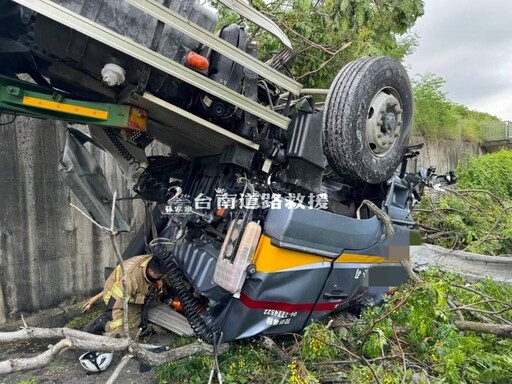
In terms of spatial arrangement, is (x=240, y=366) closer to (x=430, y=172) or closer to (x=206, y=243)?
(x=206, y=243)

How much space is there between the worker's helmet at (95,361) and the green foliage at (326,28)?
12.2 feet

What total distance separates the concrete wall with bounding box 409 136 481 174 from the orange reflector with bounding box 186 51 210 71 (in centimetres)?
708

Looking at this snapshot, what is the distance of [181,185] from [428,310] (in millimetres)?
1872

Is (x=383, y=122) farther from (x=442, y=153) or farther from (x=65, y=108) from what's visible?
(x=442, y=153)

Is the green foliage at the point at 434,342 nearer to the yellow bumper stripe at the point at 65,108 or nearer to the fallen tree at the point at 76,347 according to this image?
the fallen tree at the point at 76,347

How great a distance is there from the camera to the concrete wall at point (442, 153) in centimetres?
870

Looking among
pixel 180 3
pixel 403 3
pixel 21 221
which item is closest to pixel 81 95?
pixel 180 3

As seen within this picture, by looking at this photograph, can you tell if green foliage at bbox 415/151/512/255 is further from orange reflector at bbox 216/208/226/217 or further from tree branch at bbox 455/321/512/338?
orange reflector at bbox 216/208/226/217

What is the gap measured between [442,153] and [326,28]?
537 centimetres

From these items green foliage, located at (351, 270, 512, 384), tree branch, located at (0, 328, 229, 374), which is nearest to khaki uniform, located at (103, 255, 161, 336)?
tree branch, located at (0, 328, 229, 374)

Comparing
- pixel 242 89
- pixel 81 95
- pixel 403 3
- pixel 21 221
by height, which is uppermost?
pixel 403 3

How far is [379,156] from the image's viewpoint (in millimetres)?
2627

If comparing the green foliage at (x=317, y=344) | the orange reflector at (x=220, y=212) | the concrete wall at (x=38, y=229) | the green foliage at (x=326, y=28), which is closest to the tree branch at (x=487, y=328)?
the green foliage at (x=317, y=344)

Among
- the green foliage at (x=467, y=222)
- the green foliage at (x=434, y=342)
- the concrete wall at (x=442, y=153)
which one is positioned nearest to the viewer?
the green foliage at (x=434, y=342)
